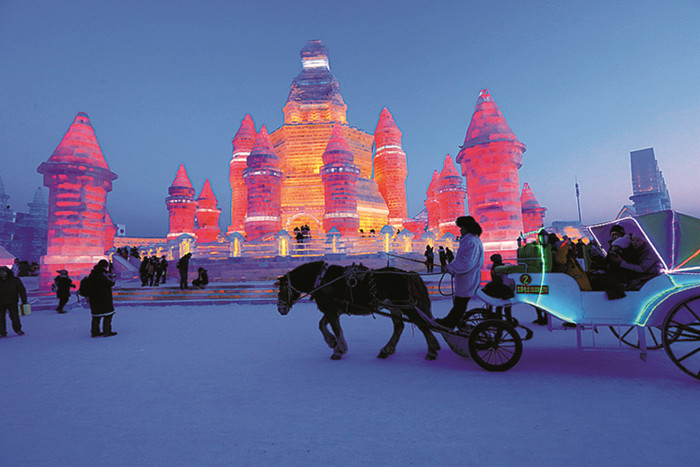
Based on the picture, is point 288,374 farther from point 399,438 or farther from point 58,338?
point 58,338

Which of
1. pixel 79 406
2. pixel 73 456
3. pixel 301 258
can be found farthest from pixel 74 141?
pixel 73 456

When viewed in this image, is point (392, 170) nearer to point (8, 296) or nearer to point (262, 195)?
point (262, 195)

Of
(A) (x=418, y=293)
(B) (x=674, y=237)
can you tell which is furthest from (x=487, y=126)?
(A) (x=418, y=293)

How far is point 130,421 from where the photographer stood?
2.88m

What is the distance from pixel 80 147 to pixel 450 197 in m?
24.8

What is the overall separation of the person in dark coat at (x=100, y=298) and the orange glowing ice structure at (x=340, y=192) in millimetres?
15469

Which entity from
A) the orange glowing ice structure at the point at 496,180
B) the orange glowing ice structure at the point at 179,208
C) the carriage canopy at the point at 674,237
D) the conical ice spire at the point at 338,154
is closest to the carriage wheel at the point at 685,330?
the carriage canopy at the point at 674,237

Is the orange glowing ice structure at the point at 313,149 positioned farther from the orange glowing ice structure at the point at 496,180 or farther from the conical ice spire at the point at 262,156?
the orange glowing ice structure at the point at 496,180

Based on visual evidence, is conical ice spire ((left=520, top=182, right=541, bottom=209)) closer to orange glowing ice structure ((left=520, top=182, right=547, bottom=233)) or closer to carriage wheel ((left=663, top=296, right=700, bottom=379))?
orange glowing ice structure ((left=520, top=182, right=547, bottom=233))

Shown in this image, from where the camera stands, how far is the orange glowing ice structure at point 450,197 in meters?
28.1

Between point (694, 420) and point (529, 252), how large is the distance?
7.29 feet

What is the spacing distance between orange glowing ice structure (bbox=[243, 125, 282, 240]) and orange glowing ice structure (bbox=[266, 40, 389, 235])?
3.35 metres

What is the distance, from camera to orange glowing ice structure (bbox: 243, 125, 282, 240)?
72.1 ft

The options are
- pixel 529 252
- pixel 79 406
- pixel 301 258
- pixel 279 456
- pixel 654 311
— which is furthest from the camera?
pixel 301 258
